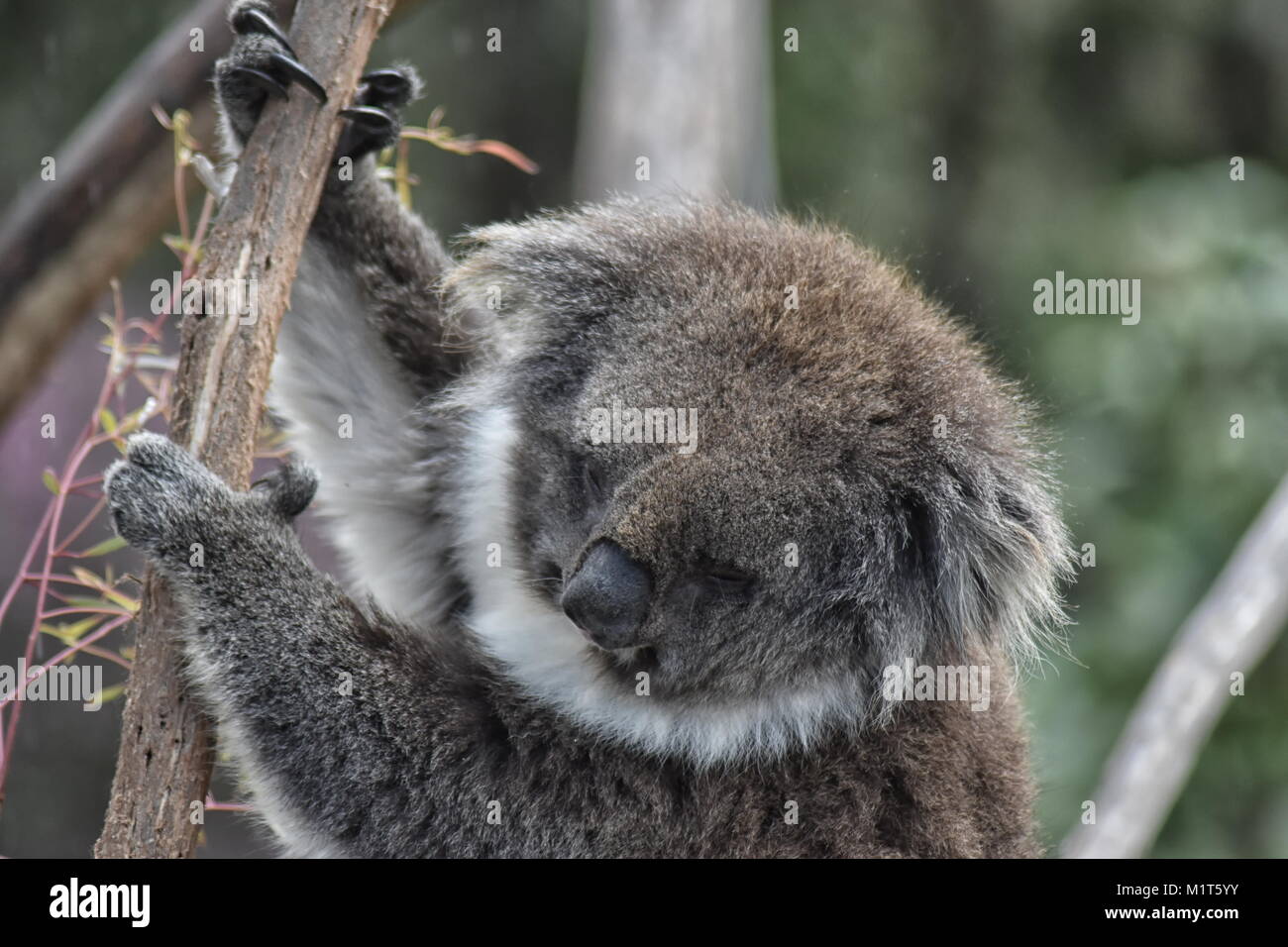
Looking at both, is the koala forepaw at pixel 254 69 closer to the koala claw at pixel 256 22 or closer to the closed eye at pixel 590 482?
the koala claw at pixel 256 22

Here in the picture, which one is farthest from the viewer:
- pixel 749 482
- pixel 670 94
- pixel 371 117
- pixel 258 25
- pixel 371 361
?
pixel 670 94

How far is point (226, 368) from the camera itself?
2365 millimetres

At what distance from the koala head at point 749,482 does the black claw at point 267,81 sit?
652mm

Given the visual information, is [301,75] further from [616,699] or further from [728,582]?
[616,699]

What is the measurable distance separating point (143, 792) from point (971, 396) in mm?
1757

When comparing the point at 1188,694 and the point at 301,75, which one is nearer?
the point at 301,75

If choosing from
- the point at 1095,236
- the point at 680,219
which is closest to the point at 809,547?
the point at 680,219

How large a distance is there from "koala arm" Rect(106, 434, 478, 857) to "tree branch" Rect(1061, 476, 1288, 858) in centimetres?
203

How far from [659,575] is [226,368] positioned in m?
0.87

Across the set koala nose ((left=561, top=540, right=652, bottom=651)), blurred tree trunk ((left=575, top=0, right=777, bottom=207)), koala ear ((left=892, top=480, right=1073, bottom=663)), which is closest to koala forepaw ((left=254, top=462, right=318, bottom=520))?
koala nose ((left=561, top=540, right=652, bottom=651))

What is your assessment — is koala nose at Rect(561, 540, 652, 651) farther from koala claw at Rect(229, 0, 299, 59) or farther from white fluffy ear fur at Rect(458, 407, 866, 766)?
koala claw at Rect(229, 0, 299, 59)

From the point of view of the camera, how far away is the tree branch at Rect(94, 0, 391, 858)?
7.29 ft

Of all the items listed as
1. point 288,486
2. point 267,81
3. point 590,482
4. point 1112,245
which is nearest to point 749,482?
point 590,482

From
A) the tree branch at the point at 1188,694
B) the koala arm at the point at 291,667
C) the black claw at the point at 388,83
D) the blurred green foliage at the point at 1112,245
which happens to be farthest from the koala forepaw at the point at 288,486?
the tree branch at the point at 1188,694
